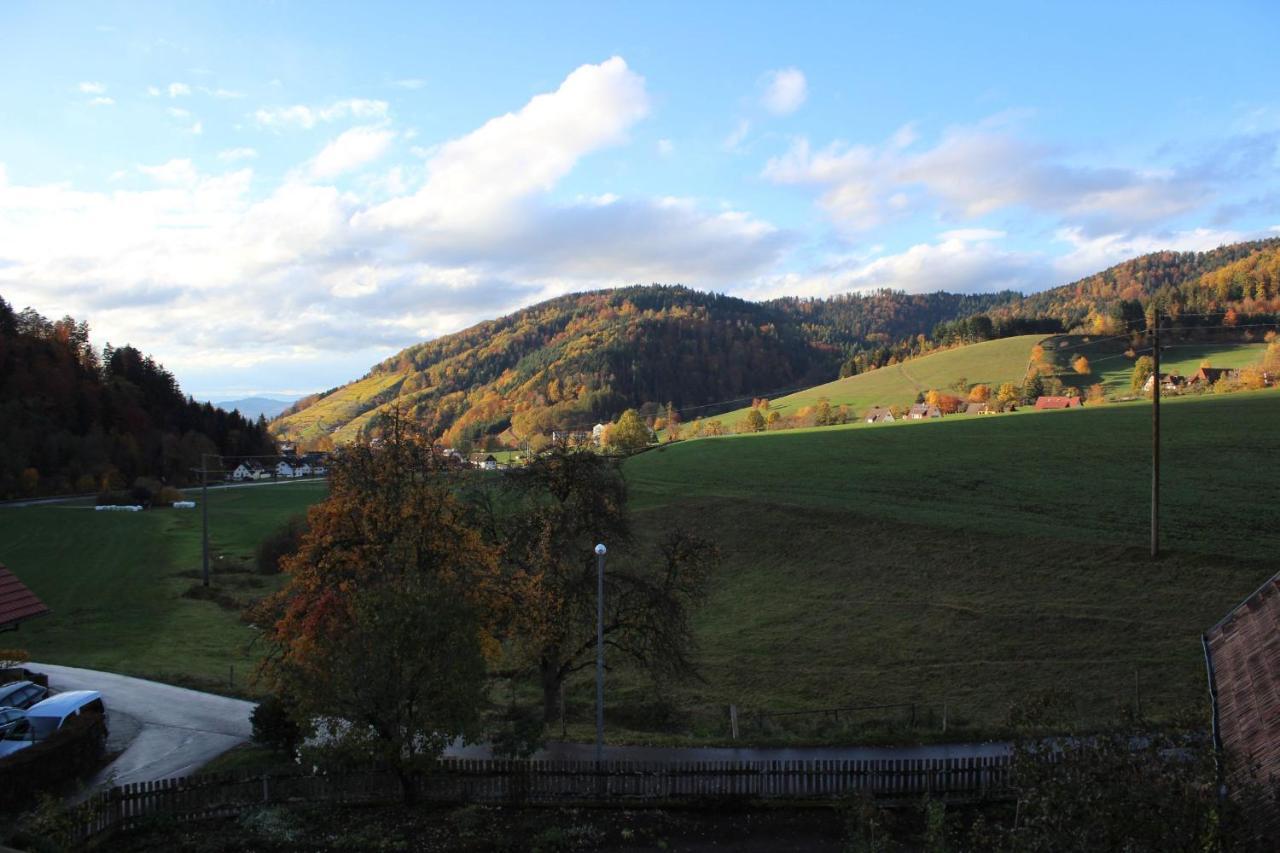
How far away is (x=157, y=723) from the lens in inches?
1006

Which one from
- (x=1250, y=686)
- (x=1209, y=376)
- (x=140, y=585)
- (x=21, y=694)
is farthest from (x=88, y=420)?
(x=1209, y=376)

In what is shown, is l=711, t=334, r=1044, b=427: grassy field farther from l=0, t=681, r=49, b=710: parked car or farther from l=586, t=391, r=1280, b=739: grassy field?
l=0, t=681, r=49, b=710: parked car

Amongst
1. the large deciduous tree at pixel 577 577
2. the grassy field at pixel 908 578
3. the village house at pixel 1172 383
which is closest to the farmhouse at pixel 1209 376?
the village house at pixel 1172 383

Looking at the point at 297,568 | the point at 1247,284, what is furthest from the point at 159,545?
the point at 1247,284

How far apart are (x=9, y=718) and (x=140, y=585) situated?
106 ft

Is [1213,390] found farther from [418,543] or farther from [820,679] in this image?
[418,543]

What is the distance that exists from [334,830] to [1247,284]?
611ft

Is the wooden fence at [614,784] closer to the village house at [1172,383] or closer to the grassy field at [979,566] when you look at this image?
the grassy field at [979,566]

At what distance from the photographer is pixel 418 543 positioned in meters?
25.1

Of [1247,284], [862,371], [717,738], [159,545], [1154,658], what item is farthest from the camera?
[862,371]

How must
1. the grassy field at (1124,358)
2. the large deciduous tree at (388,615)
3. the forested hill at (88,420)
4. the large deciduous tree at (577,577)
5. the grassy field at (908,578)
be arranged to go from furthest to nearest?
1. the grassy field at (1124,358)
2. the forested hill at (88,420)
3. the grassy field at (908,578)
4. the large deciduous tree at (577,577)
5. the large deciduous tree at (388,615)

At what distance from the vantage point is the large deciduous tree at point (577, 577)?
2531 centimetres

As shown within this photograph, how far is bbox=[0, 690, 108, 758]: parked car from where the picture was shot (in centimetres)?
2131

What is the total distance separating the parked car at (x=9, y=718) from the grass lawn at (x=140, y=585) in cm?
772
